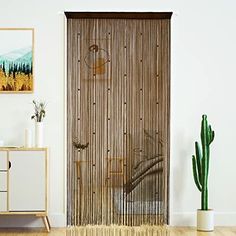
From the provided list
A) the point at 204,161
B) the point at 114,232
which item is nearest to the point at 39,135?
the point at 114,232

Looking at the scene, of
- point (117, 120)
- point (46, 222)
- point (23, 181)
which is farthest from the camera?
point (117, 120)

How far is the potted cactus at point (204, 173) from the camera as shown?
24.4 feet

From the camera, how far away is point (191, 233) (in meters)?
7.29

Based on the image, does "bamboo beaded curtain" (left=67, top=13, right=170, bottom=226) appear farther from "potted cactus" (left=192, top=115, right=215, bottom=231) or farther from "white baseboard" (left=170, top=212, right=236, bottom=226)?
"potted cactus" (left=192, top=115, right=215, bottom=231)

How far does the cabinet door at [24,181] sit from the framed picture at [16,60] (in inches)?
30.7

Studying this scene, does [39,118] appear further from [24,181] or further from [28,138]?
[24,181]

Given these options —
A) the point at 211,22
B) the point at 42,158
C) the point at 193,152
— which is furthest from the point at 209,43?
the point at 42,158

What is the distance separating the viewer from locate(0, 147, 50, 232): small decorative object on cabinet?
7262 millimetres

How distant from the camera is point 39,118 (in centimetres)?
754

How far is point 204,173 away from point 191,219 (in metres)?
0.59

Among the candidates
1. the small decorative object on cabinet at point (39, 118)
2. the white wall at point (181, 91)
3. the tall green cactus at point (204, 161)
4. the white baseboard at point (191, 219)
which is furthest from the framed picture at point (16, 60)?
the white baseboard at point (191, 219)

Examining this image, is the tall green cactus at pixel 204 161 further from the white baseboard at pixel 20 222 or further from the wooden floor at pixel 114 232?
the white baseboard at pixel 20 222

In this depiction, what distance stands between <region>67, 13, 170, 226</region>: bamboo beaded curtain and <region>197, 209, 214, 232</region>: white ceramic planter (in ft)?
1.43

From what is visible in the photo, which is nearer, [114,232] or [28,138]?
[114,232]
